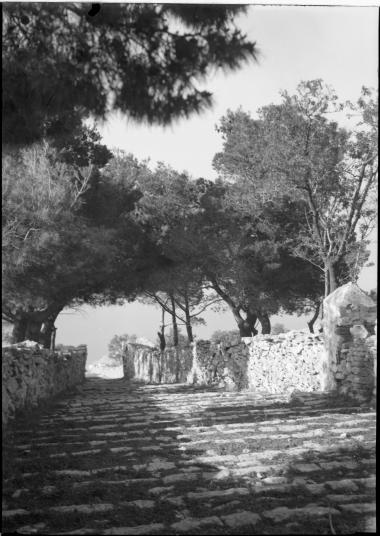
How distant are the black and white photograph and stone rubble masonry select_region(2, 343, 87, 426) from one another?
2.6 inches

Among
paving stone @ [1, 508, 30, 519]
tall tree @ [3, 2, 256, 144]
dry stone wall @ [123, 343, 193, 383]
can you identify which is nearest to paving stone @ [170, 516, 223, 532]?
paving stone @ [1, 508, 30, 519]

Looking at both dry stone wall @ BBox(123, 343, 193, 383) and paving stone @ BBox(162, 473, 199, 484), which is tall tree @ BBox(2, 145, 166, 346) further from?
dry stone wall @ BBox(123, 343, 193, 383)

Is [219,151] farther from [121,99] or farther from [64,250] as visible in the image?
[64,250]

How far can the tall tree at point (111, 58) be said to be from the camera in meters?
3.46

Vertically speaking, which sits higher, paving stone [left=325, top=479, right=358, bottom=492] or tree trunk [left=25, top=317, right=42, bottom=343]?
tree trunk [left=25, top=317, right=42, bottom=343]

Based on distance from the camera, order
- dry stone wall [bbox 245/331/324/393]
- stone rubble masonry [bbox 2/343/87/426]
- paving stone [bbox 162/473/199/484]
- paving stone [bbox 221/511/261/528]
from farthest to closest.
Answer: dry stone wall [bbox 245/331/324/393]
stone rubble masonry [bbox 2/343/87/426]
paving stone [bbox 162/473/199/484]
paving stone [bbox 221/511/261/528]

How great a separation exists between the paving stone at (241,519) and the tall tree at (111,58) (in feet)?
9.25

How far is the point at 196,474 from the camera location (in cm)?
421

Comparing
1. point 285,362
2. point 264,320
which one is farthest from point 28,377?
point 285,362

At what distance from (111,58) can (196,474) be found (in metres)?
3.42

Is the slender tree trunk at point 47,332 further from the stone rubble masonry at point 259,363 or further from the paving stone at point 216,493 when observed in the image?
the stone rubble masonry at point 259,363

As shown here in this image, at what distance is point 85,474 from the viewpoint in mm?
4203

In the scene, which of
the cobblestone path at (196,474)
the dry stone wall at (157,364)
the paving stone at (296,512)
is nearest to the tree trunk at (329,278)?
the cobblestone path at (196,474)

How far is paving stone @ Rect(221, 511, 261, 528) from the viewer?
3.12m
